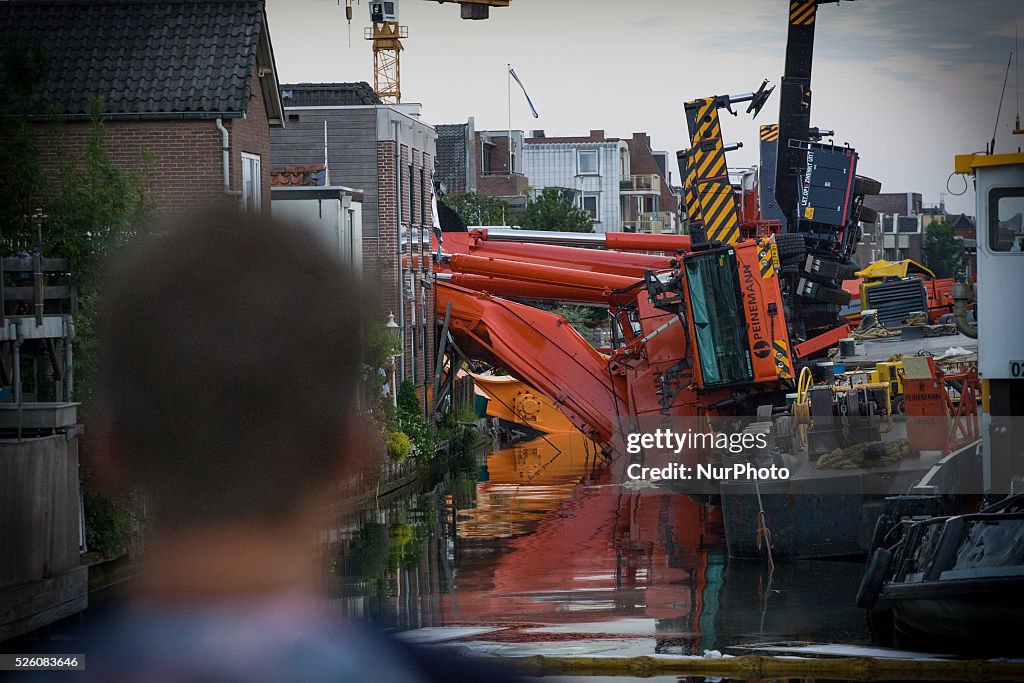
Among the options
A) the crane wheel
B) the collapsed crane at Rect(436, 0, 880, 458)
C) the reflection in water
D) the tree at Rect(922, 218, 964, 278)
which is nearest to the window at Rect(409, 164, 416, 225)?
the collapsed crane at Rect(436, 0, 880, 458)

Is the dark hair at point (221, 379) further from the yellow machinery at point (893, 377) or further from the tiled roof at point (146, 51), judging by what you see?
the yellow machinery at point (893, 377)

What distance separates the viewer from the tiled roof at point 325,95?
31297mm

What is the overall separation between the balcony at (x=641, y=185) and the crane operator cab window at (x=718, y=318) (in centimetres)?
5767

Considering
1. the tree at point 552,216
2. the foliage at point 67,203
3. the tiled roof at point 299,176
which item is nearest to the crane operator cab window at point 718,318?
the tiled roof at point 299,176

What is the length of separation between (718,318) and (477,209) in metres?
29.5

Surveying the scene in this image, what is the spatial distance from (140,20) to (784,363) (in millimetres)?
12373

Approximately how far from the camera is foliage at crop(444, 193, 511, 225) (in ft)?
171

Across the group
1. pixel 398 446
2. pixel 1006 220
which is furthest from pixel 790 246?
pixel 1006 220

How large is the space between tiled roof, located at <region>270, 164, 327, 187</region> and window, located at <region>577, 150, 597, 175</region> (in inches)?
2011

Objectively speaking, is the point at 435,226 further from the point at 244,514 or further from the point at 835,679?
the point at 244,514

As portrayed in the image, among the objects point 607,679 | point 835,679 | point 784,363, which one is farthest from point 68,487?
point 784,363

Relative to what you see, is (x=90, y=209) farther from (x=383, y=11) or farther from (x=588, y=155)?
(x=588, y=155)

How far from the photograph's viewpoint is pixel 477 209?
2095 inches

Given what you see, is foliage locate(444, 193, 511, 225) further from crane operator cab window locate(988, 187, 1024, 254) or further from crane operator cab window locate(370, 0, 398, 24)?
crane operator cab window locate(988, 187, 1024, 254)
